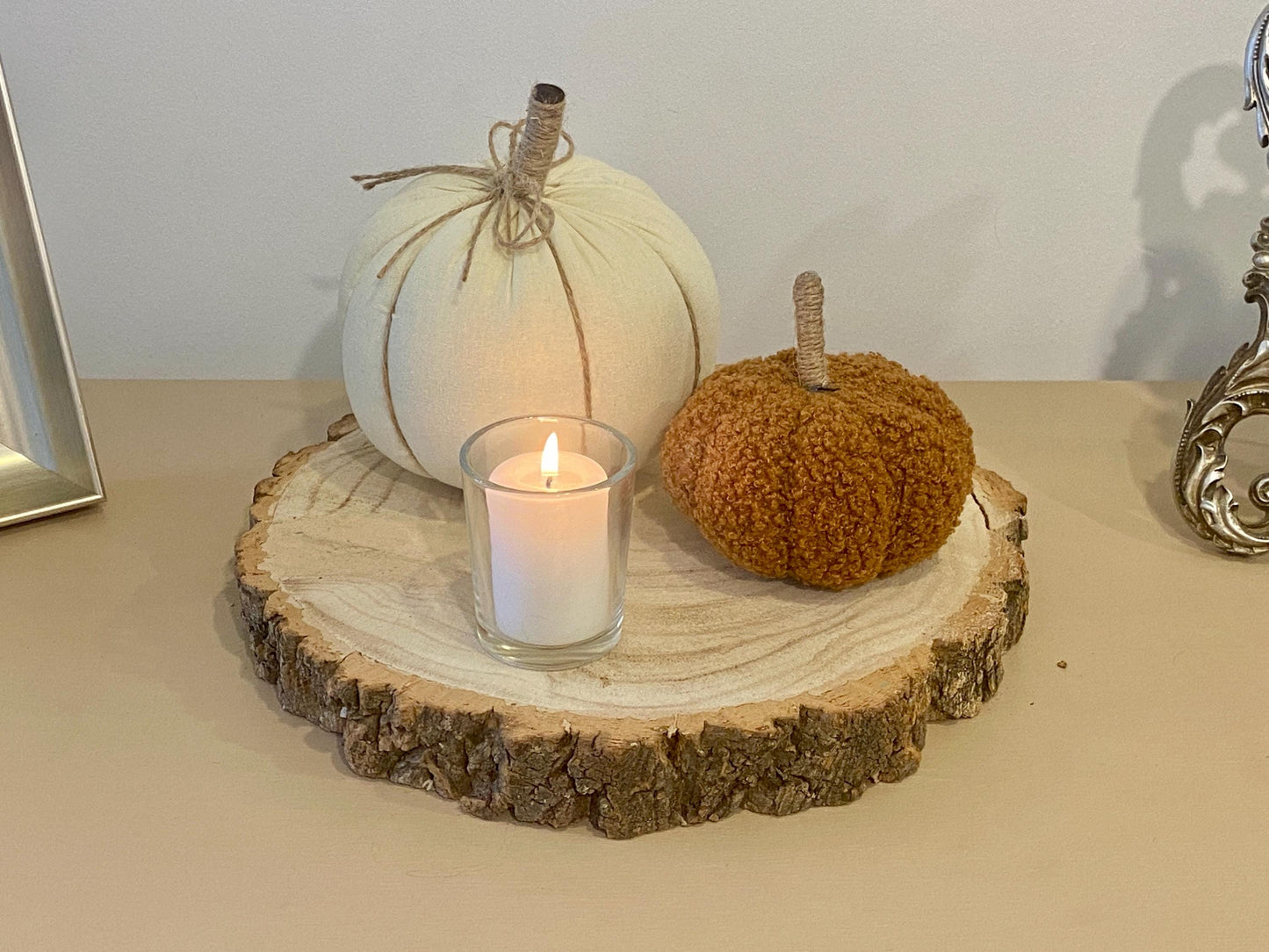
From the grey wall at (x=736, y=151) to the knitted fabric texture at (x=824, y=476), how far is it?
0.41 meters

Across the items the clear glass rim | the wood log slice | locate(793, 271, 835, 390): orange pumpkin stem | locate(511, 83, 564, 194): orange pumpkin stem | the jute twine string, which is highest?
locate(511, 83, 564, 194): orange pumpkin stem

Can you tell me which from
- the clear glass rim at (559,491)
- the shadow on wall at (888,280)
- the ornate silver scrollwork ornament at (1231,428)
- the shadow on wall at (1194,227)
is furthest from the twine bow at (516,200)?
the shadow on wall at (1194,227)

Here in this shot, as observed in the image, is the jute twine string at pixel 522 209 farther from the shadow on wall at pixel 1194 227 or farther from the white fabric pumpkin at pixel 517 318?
the shadow on wall at pixel 1194 227

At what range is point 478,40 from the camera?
3.48 feet

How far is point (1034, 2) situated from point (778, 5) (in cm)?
22

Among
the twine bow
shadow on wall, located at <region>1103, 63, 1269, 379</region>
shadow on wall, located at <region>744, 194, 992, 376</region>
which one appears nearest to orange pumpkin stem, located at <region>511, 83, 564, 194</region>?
the twine bow

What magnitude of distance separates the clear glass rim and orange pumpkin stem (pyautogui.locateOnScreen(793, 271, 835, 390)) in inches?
5.1

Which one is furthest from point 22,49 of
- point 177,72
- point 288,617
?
point 288,617

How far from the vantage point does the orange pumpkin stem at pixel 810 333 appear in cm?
76

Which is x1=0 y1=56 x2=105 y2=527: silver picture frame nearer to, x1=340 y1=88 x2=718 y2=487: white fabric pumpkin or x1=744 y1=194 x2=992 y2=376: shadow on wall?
x1=340 y1=88 x2=718 y2=487: white fabric pumpkin

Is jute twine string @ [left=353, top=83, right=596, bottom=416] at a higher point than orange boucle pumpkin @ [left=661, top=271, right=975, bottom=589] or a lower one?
higher

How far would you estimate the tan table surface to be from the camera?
614mm

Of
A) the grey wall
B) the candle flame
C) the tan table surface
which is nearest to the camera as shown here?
the tan table surface

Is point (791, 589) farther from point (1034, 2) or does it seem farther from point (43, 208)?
point (43, 208)
